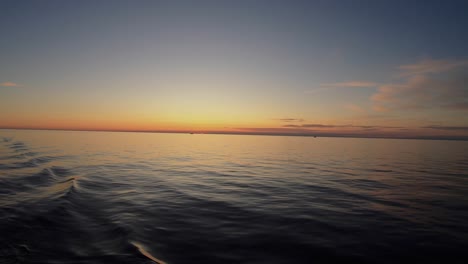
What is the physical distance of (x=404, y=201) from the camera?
47.7ft

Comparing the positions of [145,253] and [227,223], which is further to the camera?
[227,223]

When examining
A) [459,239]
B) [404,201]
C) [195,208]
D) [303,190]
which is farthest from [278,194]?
[459,239]

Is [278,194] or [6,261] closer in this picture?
[6,261]

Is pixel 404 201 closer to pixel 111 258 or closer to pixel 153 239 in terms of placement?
pixel 153 239

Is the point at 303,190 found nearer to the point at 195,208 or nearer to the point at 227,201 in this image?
the point at 227,201

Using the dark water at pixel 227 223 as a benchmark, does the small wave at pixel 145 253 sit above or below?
above

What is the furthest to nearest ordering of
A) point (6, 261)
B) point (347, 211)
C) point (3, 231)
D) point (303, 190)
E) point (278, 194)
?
1. point (303, 190)
2. point (278, 194)
3. point (347, 211)
4. point (3, 231)
5. point (6, 261)

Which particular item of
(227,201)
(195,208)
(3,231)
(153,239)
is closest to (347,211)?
(227,201)

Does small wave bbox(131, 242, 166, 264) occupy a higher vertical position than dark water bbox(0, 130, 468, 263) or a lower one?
higher

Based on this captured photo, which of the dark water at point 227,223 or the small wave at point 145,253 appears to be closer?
the small wave at point 145,253

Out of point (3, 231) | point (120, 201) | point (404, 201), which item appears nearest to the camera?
point (3, 231)

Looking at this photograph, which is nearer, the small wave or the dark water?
the small wave

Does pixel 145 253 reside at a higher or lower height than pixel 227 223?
higher

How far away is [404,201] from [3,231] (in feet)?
61.0
